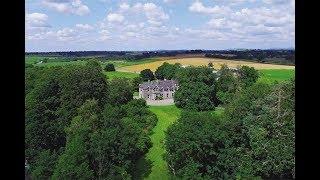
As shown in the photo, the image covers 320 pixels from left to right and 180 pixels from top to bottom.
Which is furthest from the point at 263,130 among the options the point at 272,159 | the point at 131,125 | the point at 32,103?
the point at 32,103

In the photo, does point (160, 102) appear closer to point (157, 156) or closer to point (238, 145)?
point (157, 156)

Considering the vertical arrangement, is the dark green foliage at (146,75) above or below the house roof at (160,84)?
above

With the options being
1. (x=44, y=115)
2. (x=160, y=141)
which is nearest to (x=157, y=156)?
(x=160, y=141)

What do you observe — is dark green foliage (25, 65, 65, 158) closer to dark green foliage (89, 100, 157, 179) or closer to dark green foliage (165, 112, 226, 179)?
dark green foliage (89, 100, 157, 179)

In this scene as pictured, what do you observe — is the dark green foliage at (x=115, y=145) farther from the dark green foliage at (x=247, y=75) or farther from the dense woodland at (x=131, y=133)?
the dark green foliage at (x=247, y=75)

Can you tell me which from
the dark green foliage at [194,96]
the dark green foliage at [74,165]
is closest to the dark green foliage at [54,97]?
the dark green foliage at [74,165]
